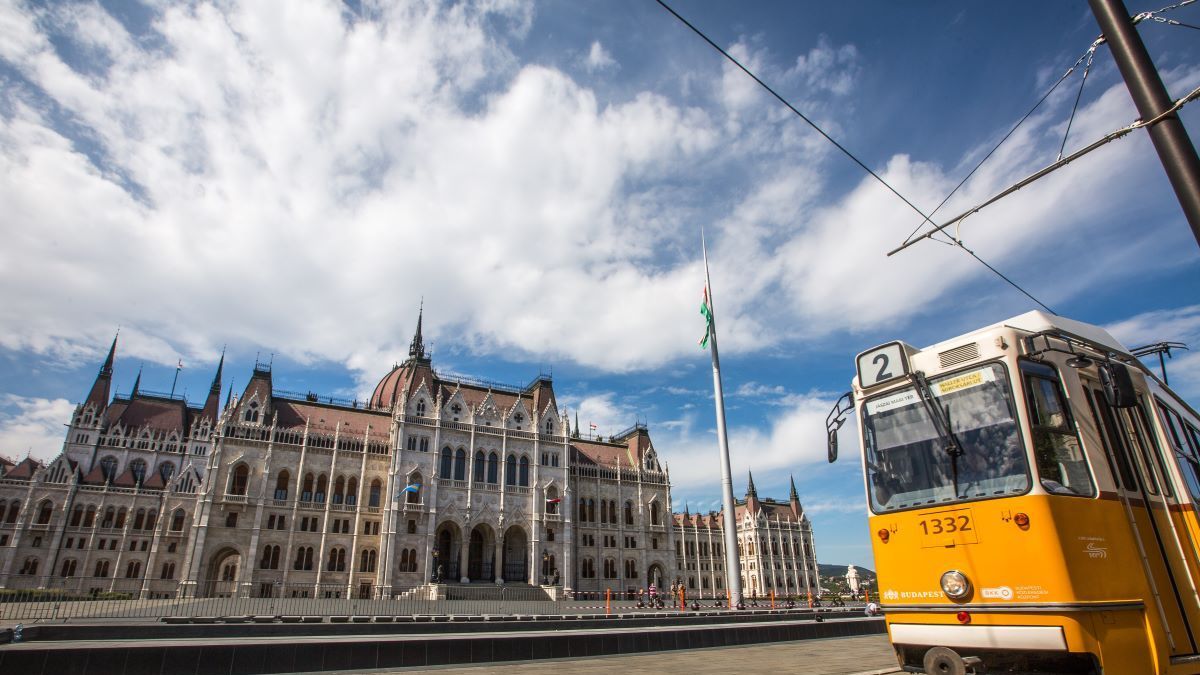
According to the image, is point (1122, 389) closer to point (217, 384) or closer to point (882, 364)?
point (882, 364)

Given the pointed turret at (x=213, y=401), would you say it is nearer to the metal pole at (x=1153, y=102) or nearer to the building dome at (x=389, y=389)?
the building dome at (x=389, y=389)

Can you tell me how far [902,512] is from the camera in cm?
677

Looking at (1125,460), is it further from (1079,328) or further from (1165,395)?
(1165,395)

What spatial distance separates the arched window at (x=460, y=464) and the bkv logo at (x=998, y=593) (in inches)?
1878

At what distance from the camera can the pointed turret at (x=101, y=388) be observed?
64.0 metres

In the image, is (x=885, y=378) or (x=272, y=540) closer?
(x=885, y=378)

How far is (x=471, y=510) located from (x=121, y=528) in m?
34.1

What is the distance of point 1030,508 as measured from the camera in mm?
5703

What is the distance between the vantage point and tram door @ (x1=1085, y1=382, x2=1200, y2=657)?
6.07m

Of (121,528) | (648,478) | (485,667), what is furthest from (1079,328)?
(121,528)

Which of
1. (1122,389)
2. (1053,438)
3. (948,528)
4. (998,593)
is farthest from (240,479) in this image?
(1122,389)

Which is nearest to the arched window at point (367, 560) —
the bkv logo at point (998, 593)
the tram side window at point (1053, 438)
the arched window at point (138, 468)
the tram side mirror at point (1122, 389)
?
the arched window at point (138, 468)

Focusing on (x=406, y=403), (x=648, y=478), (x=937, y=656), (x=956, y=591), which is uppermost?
(x=406, y=403)

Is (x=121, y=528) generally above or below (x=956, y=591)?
above
